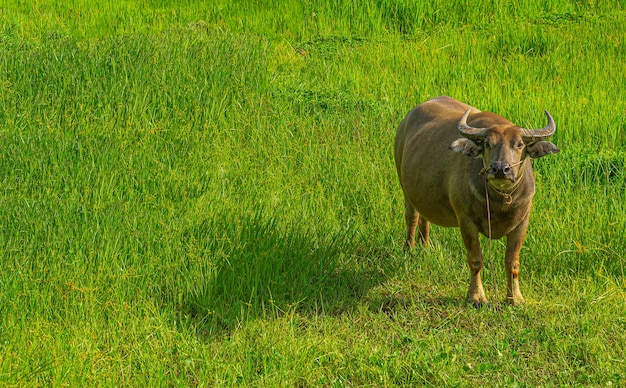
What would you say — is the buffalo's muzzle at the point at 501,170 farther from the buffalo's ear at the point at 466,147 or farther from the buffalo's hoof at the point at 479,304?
the buffalo's hoof at the point at 479,304

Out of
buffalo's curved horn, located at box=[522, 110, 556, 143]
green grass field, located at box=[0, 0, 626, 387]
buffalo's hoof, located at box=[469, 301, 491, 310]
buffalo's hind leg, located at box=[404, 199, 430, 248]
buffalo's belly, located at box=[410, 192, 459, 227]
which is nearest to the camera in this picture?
green grass field, located at box=[0, 0, 626, 387]

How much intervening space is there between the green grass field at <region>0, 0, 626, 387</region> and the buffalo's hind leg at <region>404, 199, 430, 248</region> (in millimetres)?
117

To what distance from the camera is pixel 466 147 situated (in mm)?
4824

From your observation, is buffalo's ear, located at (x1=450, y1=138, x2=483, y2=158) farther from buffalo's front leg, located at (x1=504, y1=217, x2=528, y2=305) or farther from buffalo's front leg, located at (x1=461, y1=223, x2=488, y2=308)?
buffalo's front leg, located at (x1=504, y1=217, x2=528, y2=305)

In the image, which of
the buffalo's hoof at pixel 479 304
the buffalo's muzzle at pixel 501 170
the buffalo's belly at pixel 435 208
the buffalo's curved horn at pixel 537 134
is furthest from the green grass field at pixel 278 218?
the buffalo's curved horn at pixel 537 134

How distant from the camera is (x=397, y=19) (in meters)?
10.7

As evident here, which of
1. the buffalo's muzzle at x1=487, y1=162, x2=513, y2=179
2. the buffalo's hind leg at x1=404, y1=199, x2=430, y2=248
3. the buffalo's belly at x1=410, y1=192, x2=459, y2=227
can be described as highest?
the buffalo's muzzle at x1=487, y1=162, x2=513, y2=179

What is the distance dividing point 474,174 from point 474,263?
0.56 meters

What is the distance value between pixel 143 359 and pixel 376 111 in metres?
4.16

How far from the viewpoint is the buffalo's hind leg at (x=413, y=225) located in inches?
237

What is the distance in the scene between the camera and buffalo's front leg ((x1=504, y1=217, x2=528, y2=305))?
515 centimetres

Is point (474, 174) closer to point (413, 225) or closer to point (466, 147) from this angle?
point (466, 147)

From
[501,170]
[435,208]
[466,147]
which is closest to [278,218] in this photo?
[435,208]

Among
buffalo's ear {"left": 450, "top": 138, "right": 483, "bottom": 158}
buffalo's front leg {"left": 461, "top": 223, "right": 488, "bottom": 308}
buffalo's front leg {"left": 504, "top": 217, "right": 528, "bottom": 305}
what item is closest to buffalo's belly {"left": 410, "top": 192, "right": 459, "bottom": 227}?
buffalo's front leg {"left": 461, "top": 223, "right": 488, "bottom": 308}
